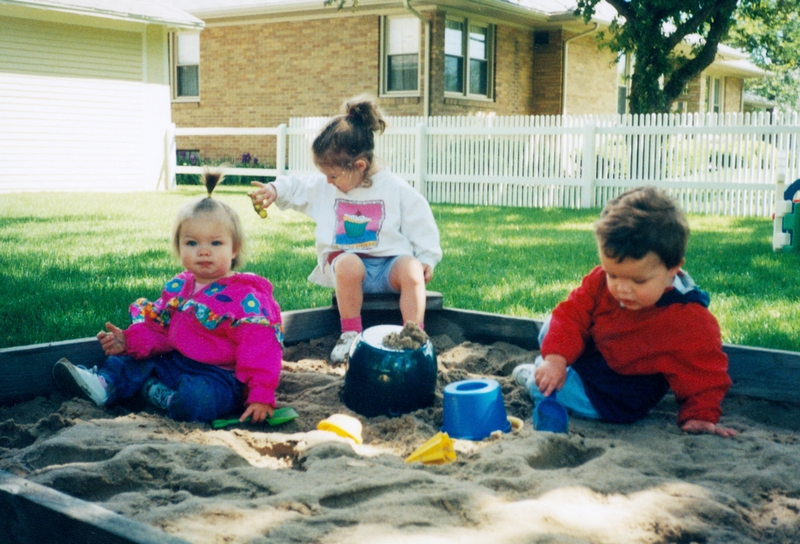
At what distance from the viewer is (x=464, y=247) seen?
8.23m

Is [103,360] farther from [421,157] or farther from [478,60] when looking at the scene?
[478,60]

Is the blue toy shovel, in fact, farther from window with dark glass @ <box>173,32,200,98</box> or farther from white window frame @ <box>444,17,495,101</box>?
window with dark glass @ <box>173,32,200,98</box>

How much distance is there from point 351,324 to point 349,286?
0.19m

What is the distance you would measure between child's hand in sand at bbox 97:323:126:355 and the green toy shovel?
0.62 metres

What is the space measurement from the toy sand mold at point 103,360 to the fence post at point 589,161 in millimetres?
10271

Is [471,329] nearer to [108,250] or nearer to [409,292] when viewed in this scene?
[409,292]

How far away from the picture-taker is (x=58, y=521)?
1852 millimetres

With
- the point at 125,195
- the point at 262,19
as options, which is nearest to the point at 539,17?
the point at 262,19

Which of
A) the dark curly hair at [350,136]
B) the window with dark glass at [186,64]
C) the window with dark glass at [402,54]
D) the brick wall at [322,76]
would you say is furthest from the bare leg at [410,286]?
the window with dark glass at [186,64]

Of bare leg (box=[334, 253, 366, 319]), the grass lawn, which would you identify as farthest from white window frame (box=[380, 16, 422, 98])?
bare leg (box=[334, 253, 366, 319])

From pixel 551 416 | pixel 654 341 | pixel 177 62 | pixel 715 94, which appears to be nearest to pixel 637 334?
pixel 654 341

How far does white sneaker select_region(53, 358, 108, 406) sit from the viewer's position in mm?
3197

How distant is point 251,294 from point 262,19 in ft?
62.1

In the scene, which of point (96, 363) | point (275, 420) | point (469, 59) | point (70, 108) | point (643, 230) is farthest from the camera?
point (469, 59)
